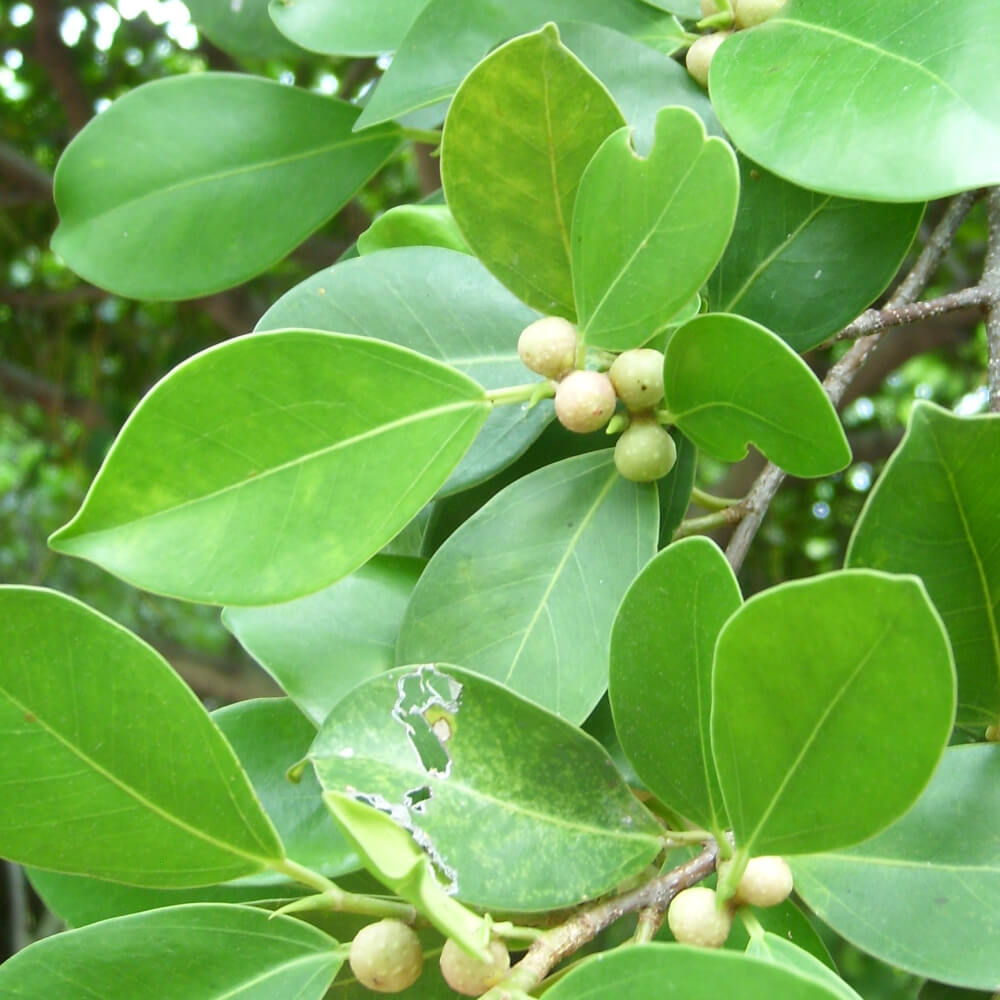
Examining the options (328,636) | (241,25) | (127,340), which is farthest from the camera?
(127,340)

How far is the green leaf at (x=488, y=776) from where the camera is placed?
1.37 feet

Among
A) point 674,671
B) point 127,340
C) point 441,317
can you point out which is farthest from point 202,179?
point 127,340

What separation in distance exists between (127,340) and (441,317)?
179 centimetres

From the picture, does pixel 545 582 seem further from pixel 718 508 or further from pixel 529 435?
pixel 718 508

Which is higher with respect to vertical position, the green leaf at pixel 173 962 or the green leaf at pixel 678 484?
the green leaf at pixel 678 484

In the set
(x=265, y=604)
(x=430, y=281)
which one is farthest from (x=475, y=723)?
(x=430, y=281)

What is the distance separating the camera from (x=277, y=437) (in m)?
0.45

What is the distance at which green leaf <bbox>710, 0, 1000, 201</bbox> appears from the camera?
46 centimetres

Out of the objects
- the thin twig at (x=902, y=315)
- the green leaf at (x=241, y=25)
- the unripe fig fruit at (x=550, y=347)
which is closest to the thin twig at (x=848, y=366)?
the thin twig at (x=902, y=315)

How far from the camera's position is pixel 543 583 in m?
0.50

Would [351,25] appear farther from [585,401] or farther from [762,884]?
[762,884]

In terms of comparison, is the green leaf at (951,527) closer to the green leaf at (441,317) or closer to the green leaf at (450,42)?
the green leaf at (441,317)

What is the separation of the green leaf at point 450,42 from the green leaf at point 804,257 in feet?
0.42

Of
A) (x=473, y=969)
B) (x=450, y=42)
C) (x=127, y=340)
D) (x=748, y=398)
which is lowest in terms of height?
(x=127, y=340)
